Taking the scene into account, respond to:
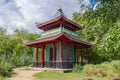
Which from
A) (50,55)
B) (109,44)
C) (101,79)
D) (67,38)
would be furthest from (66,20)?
(109,44)

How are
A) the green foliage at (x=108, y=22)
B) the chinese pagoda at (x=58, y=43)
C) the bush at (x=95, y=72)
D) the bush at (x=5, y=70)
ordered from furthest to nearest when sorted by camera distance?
the chinese pagoda at (x=58, y=43) < the bush at (x=5, y=70) < the bush at (x=95, y=72) < the green foliage at (x=108, y=22)

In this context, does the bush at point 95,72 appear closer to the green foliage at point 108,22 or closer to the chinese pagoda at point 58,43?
the green foliage at point 108,22

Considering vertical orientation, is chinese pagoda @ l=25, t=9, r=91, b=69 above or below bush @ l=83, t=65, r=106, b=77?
above

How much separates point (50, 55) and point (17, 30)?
107ft

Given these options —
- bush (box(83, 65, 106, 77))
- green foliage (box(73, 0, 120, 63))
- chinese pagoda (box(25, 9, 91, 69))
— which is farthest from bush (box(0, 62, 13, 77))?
green foliage (box(73, 0, 120, 63))

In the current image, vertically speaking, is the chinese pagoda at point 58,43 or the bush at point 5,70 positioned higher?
the chinese pagoda at point 58,43

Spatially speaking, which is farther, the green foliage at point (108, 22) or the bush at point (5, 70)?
the bush at point (5, 70)

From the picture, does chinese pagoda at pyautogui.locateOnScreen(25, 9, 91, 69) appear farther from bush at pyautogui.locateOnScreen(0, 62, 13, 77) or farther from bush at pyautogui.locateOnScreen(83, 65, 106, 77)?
bush at pyautogui.locateOnScreen(0, 62, 13, 77)

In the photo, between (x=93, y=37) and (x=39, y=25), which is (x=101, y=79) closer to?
(x=39, y=25)

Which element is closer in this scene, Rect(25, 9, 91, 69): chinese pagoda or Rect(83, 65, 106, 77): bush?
Rect(83, 65, 106, 77): bush

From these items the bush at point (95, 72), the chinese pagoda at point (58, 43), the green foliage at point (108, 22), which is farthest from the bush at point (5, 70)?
the green foliage at point (108, 22)

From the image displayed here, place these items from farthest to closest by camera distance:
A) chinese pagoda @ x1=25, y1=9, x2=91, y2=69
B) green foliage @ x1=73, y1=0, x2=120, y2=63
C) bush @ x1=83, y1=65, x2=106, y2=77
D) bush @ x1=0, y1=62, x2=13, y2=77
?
chinese pagoda @ x1=25, y1=9, x2=91, y2=69 < bush @ x1=0, y1=62, x2=13, y2=77 < bush @ x1=83, y1=65, x2=106, y2=77 < green foliage @ x1=73, y1=0, x2=120, y2=63

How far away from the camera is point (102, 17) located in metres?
11.1

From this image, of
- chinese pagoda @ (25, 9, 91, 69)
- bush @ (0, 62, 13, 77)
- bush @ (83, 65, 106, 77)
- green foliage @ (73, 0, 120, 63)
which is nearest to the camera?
green foliage @ (73, 0, 120, 63)
